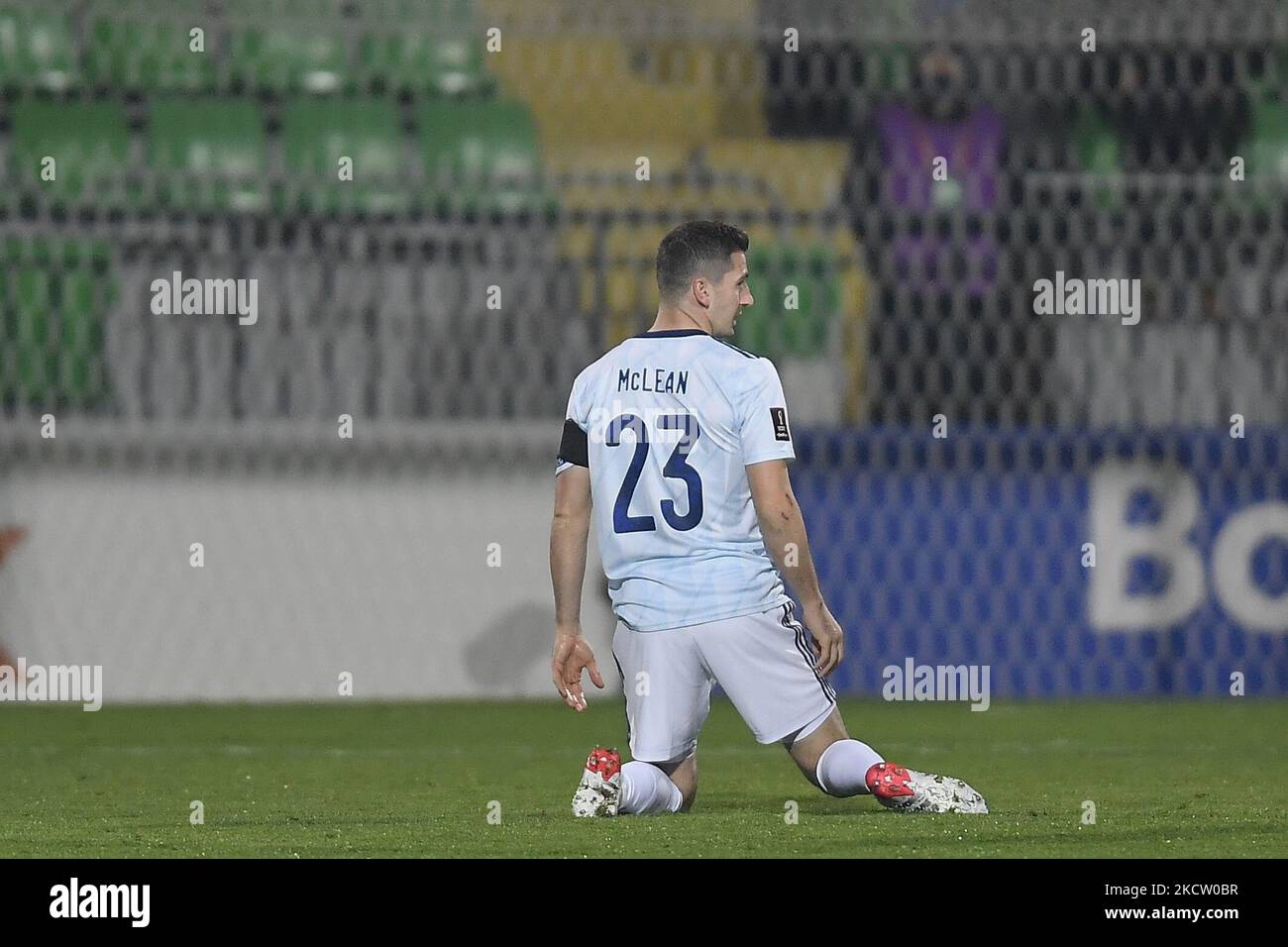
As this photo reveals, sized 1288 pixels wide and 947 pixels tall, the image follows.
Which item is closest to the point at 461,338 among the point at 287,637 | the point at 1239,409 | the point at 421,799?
the point at 287,637

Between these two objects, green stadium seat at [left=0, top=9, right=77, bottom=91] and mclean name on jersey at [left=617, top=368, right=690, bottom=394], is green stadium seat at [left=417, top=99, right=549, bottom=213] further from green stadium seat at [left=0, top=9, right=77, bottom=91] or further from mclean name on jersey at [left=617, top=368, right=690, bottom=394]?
mclean name on jersey at [left=617, top=368, right=690, bottom=394]

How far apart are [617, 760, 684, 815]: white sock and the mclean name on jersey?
2.25 feet

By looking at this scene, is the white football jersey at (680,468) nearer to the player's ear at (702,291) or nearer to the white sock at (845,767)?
the player's ear at (702,291)

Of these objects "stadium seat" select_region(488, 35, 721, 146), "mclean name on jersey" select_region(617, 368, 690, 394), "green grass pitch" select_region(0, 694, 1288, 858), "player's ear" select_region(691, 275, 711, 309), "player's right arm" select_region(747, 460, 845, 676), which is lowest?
"green grass pitch" select_region(0, 694, 1288, 858)

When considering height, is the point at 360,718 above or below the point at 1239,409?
below

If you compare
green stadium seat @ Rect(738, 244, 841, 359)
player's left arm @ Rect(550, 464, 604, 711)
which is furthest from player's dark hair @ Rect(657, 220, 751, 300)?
green stadium seat @ Rect(738, 244, 841, 359)

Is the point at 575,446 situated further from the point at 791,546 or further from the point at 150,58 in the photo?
the point at 150,58

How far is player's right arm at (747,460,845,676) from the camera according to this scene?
409 centimetres

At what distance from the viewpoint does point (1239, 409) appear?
777 cm

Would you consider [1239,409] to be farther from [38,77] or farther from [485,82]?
[38,77]

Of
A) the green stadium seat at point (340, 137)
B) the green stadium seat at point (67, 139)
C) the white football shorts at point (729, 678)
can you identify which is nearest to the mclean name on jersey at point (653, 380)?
the white football shorts at point (729, 678)

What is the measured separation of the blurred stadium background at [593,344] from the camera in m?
7.30

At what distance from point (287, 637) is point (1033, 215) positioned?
3010 mm

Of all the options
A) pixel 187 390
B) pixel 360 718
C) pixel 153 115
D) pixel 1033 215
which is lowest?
pixel 360 718
